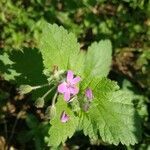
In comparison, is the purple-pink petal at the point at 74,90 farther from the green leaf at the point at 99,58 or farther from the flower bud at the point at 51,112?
Result: the green leaf at the point at 99,58

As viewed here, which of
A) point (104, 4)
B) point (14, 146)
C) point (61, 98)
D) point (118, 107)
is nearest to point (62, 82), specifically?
point (61, 98)

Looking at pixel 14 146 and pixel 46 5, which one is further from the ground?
pixel 46 5

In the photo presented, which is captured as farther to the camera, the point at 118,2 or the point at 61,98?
the point at 118,2

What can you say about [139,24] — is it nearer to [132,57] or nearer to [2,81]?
[132,57]

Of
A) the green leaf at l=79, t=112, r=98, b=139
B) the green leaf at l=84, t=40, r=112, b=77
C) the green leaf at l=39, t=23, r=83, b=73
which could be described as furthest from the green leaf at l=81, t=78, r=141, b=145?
the green leaf at l=84, t=40, r=112, b=77

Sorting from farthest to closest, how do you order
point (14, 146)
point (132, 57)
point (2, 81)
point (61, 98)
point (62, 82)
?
point (132, 57) → point (2, 81) → point (14, 146) → point (61, 98) → point (62, 82)

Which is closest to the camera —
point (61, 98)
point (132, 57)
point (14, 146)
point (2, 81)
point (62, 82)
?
point (62, 82)

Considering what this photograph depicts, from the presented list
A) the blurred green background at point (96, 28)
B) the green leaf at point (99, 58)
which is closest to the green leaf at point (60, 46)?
the green leaf at point (99, 58)
